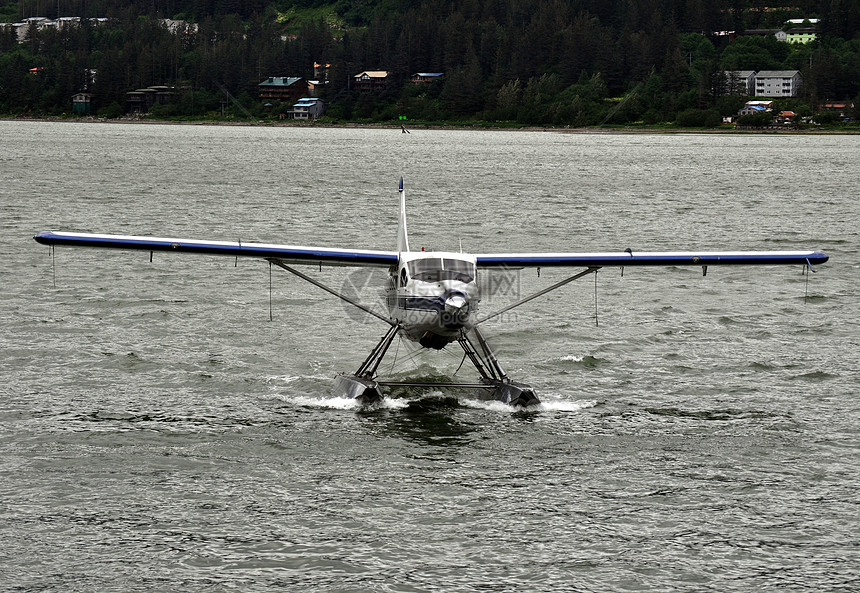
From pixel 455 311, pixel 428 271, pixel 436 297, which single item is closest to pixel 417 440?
pixel 455 311

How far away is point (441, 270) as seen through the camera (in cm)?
1912

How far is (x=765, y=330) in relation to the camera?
29.9 m

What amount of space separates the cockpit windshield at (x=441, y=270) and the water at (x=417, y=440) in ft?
9.20

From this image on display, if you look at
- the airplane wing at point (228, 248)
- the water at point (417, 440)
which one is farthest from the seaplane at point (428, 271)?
the water at point (417, 440)

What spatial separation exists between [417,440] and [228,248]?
17.4 ft

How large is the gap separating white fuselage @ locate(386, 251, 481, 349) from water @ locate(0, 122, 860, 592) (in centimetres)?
192

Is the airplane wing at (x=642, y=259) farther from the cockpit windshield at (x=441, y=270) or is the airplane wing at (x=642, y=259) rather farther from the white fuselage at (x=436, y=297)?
the cockpit windshield at (x=441, y=270)

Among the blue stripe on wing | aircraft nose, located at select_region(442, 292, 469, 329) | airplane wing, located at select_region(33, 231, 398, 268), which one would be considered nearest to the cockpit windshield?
aircraft nose, located at select_region(442, 292, 469, 329)

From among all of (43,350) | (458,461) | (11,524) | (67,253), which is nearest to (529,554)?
(458,461)

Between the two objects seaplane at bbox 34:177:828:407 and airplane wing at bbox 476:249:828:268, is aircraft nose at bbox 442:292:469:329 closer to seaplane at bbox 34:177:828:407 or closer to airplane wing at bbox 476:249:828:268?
seaplane at bbox 34:177:828:407

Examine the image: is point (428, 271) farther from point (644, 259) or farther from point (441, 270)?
point (644, 259)

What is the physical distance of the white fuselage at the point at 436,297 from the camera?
18375 mm

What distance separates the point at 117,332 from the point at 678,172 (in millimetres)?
95695

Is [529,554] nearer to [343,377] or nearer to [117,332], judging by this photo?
[343,377]
